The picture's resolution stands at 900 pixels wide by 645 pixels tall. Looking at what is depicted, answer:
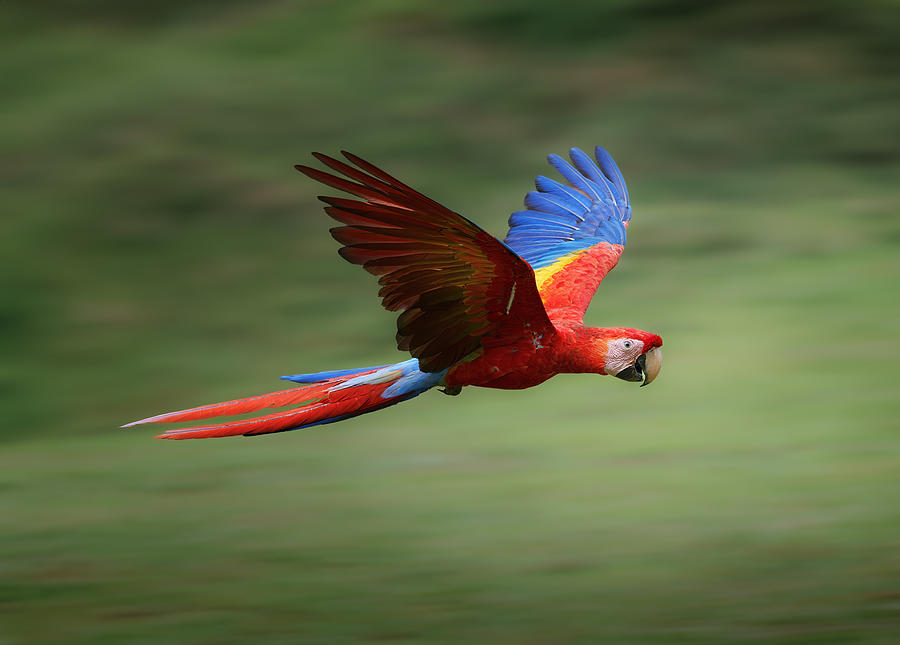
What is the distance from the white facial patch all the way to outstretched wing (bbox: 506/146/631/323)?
1.92ft

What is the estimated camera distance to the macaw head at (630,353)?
3760 mm

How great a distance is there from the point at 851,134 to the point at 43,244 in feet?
21.3

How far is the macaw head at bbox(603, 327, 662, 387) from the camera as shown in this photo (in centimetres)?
376

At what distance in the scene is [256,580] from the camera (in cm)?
516

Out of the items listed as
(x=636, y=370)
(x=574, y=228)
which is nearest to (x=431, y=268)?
(x=636, y=370)

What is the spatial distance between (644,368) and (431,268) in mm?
863

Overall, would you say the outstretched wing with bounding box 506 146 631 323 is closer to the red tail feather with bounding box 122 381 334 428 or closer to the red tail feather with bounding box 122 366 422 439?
the red tail feather with bounding box 122 366 422 439

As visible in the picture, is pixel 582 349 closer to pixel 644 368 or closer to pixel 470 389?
pixel 644 368

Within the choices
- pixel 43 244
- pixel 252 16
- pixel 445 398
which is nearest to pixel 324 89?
pixel 252 16

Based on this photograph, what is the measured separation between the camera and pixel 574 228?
194 inches

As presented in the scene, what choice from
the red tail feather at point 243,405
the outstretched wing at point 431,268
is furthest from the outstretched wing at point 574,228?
the red tail feather at point 243,405

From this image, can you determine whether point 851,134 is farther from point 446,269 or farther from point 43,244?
point 446,269

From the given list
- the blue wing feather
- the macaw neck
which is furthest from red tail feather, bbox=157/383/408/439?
the blue wing feather

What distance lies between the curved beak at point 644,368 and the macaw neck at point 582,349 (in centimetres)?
10
